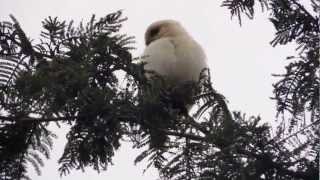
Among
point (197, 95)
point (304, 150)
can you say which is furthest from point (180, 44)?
point (304, 150)

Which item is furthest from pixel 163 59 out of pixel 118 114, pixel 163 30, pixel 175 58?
pixel 118 114

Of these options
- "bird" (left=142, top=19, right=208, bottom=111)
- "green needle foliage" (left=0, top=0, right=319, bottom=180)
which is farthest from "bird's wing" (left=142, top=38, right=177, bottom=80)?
"green needle foliage" (left=0, top=0, right=319, bottom=180)

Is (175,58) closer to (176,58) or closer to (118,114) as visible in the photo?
(176,58)

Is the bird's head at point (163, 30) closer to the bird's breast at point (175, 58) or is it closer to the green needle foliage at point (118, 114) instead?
the bird's breast at point (175, 58)

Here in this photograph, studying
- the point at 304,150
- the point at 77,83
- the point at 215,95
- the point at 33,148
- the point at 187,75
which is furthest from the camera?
the point at 187,75

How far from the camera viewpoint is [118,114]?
2.07 m

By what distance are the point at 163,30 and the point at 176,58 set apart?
0.41 m

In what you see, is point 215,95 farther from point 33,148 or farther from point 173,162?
point 33,148

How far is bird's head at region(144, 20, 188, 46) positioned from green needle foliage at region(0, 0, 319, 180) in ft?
5.81

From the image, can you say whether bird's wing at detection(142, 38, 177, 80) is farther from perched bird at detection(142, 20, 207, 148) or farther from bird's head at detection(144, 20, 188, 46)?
bird's head at detection(144, 20, 188, 46)

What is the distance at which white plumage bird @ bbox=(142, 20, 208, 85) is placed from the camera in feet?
12.5

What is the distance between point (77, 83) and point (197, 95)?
77cm

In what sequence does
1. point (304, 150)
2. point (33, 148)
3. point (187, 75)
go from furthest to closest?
point (187, 75) < point (33, 148) < point (304, 150)

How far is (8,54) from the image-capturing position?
2262 mm
